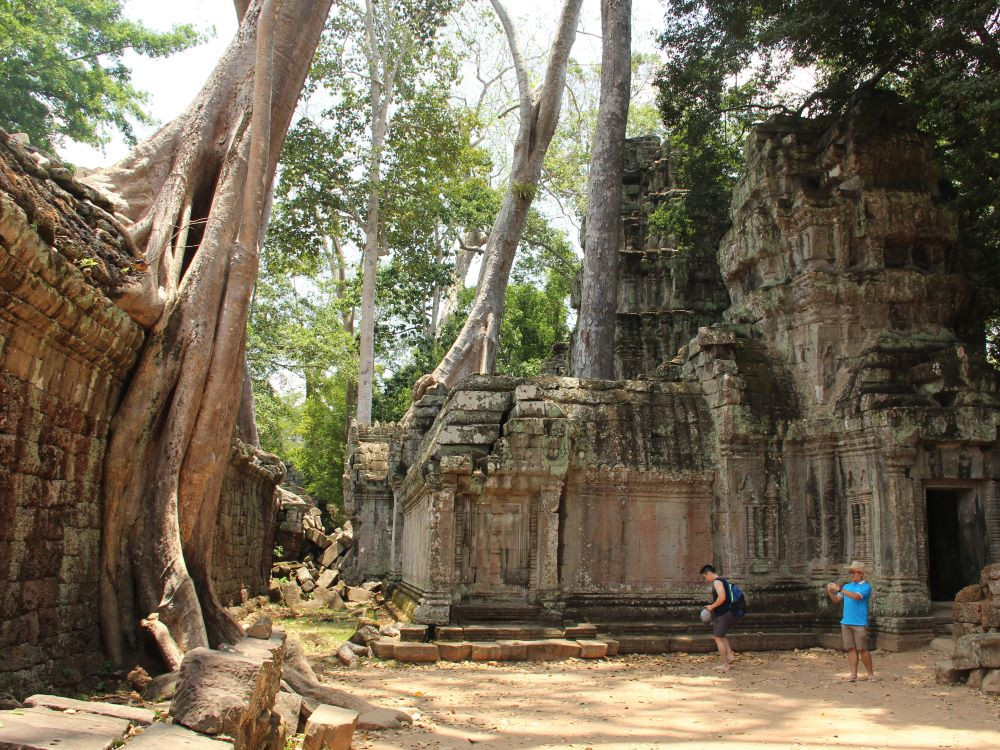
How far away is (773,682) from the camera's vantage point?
800 centimetres

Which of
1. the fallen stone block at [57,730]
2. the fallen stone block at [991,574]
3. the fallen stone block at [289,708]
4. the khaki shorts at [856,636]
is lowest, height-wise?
the fallen stone block at [289,708]

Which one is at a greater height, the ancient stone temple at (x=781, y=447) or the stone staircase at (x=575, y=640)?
the ancient stone temple at (x=781, y=447)

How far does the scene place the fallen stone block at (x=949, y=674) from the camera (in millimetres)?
7625

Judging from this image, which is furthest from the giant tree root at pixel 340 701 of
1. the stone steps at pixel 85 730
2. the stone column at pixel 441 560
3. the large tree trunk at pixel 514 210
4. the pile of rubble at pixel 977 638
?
the large tree trunk at pixel 514 210

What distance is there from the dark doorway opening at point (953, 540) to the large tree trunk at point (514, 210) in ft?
28.7

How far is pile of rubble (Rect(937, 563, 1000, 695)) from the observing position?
721cm

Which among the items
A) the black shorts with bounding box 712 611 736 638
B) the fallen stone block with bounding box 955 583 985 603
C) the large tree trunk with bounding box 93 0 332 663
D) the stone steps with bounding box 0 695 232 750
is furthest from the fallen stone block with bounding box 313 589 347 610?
the stone steps with bounding box 0 695 232 750

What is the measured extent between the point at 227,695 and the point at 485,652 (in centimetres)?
545

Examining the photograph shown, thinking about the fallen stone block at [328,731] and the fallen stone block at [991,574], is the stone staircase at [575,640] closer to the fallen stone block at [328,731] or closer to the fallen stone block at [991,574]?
Answer: the fallen stone block at [991,574]

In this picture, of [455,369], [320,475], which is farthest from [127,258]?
[320,475]

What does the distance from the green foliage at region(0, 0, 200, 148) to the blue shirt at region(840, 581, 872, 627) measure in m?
18.4

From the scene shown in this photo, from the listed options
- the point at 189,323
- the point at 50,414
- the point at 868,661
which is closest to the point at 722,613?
the point at 868,661

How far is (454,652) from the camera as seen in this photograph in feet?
28.8

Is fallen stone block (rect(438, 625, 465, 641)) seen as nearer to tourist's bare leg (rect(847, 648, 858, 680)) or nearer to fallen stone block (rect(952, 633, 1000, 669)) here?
tourist's bare leg (rect(847, 648, 858, 680))
